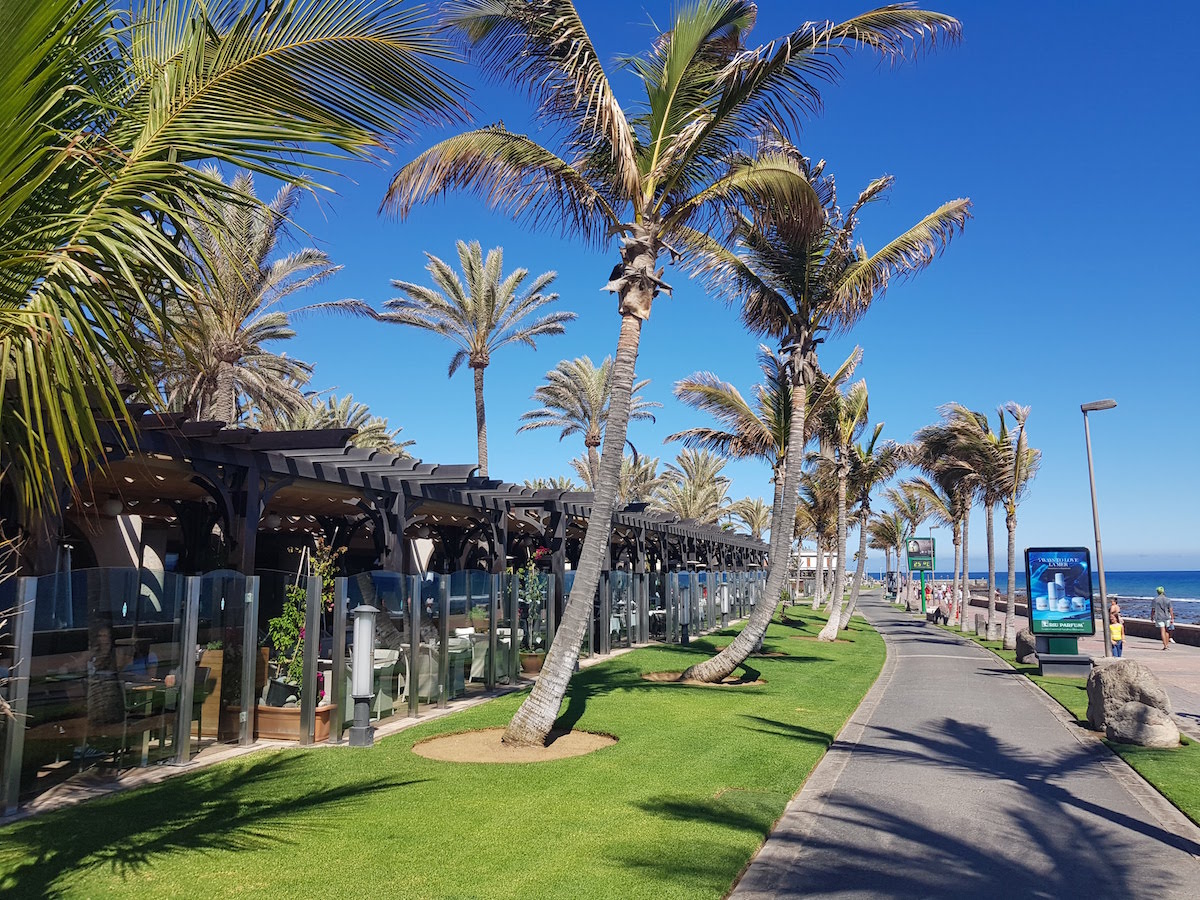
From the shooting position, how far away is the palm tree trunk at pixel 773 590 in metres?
15.2

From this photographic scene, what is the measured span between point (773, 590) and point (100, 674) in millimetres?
11615

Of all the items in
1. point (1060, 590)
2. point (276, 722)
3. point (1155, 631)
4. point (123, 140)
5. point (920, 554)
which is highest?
point (123, 140)

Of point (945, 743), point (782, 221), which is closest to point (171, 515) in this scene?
point (782, 221)

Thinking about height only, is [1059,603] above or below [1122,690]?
above

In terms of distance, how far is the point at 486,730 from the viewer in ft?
35.1

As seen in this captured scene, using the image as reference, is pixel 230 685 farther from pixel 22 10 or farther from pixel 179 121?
pixel 22 10

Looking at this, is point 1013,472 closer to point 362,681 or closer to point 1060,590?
point 1060,590

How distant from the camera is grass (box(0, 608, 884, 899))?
543 centimetres

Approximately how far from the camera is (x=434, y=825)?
6.64 m

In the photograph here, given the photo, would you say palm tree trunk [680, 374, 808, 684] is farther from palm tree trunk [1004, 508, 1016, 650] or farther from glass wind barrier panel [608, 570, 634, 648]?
palm tree trunk [1004, 508, 1016, 650]

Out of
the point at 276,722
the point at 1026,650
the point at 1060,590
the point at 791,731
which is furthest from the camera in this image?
the point at 1026,650

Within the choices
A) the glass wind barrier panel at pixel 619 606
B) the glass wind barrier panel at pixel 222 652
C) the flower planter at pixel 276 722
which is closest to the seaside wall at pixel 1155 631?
the glass wind barrier panel at pixel 619 606

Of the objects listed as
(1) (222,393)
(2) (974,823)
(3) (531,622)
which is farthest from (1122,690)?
(1) (222,393)

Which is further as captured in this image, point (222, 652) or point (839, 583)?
point (839, 583)
